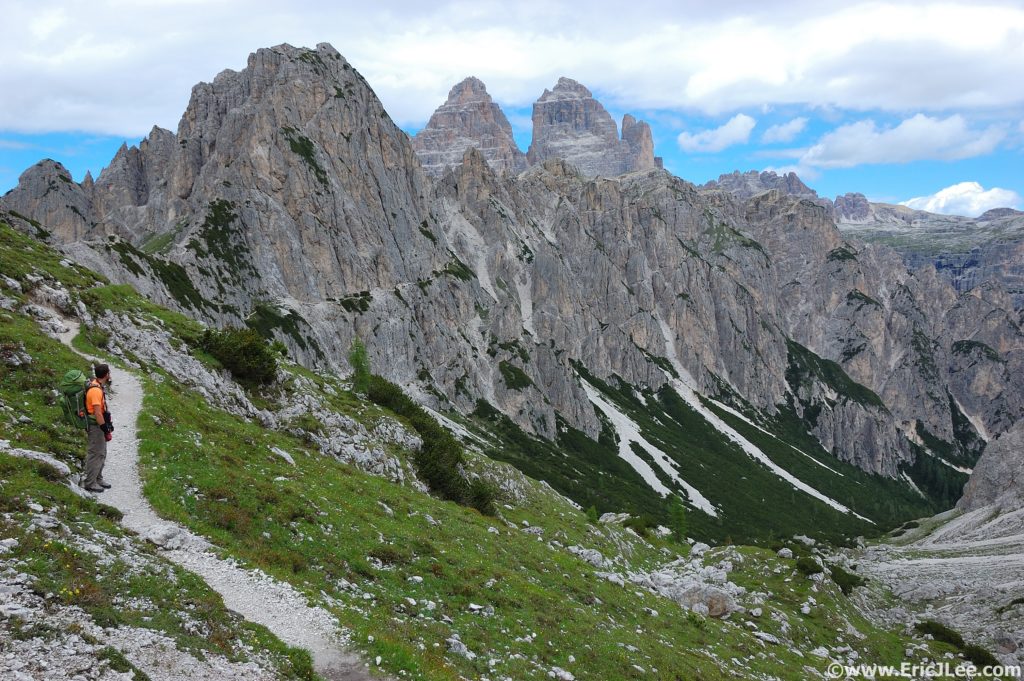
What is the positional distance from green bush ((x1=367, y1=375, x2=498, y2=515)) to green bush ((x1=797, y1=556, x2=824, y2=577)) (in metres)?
25.7

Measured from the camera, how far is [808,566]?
47625 millimetres

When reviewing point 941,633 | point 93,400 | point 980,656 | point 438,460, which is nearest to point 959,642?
point 941,633

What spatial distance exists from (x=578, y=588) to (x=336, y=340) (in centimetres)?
10678

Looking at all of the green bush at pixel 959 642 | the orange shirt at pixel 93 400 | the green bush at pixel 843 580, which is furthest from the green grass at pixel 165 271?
the green bush at pixel 959 642

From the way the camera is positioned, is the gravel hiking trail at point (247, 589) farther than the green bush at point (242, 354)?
No

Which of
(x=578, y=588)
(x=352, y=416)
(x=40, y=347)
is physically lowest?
(x=578, y=588)

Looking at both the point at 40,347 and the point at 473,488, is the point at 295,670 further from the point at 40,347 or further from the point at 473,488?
the point at 473,488

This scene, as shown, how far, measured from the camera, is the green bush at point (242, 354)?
35.4 metres

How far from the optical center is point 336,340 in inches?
4919

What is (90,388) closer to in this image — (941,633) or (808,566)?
(808,566)

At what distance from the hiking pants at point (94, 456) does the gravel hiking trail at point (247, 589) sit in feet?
2.00

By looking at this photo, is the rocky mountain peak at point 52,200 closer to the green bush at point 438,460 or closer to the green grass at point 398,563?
the green bush at point 438,460

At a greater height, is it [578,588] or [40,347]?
[40,347]

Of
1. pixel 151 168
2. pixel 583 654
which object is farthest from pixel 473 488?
pixel 151 168
